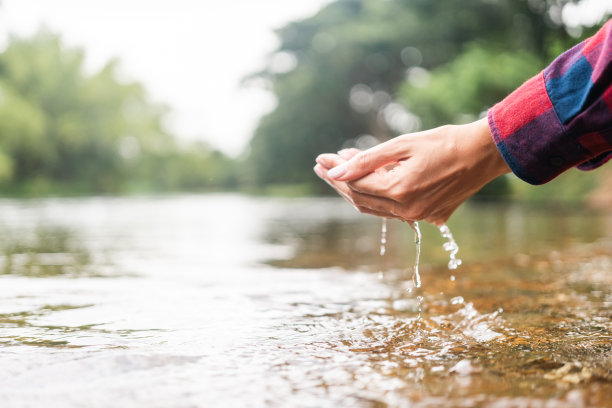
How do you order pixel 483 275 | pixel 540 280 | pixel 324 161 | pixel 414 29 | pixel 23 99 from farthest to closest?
pixel 23 99 < pixel 414 29 < pixel 483 275 < pixel 540 280 < pixel 324 161

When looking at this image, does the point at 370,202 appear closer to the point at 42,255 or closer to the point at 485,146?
the point at 485,146

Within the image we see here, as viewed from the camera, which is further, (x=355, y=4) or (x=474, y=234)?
(x=355, y=4)

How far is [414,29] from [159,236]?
68.0 feet

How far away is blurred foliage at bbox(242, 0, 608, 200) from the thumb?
1136cm

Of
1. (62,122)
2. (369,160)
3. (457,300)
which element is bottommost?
(457,300)

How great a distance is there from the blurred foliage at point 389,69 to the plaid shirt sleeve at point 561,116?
1131 centimetres

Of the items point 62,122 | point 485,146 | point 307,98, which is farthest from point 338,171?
point 62,122

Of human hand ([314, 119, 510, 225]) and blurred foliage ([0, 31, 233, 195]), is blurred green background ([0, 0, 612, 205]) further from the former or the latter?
human hand ([314, 119, 510, 225])

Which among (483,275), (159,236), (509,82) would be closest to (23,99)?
(509,82)

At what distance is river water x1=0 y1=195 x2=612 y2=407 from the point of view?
1039mm

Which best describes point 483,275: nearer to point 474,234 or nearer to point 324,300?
point 324,300

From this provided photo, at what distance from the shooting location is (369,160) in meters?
1.56

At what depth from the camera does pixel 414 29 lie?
23.9 metres

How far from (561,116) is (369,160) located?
0.48 m
